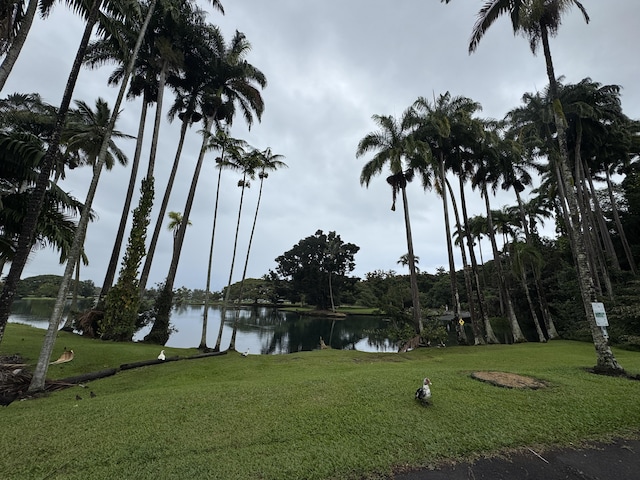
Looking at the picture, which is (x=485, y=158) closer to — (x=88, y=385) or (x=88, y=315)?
(x=88, y=385)

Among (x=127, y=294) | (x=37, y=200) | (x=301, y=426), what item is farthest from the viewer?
(x=127, y=294)

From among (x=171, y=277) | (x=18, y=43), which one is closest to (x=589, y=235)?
(x=171, y=277)

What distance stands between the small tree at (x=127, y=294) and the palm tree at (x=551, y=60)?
18136 mm

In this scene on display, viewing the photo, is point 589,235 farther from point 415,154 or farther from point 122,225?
point 122,225

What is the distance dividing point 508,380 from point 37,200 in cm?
1183

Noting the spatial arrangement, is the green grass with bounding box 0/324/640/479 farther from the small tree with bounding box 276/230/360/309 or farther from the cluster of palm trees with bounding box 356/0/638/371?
the small tree with bounding box 276/230/360/309

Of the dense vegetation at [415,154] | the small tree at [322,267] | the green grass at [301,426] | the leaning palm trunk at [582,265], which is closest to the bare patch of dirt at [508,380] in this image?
the green grass at [301,426]

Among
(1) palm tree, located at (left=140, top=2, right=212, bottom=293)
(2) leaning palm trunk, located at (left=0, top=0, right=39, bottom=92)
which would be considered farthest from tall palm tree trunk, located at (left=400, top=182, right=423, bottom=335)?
(2) leaning palm trunk, located at (left=0, top=0, right=39, bottom=92)

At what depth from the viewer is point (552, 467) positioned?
12.1ft

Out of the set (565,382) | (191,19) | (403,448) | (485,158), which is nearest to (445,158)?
(485,158)

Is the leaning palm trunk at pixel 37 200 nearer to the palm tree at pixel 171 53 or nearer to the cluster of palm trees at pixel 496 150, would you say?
the palm tree at pixel 171 53

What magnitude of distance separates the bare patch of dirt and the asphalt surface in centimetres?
218

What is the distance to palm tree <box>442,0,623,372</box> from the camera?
819 centimetres

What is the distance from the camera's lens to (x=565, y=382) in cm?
661
